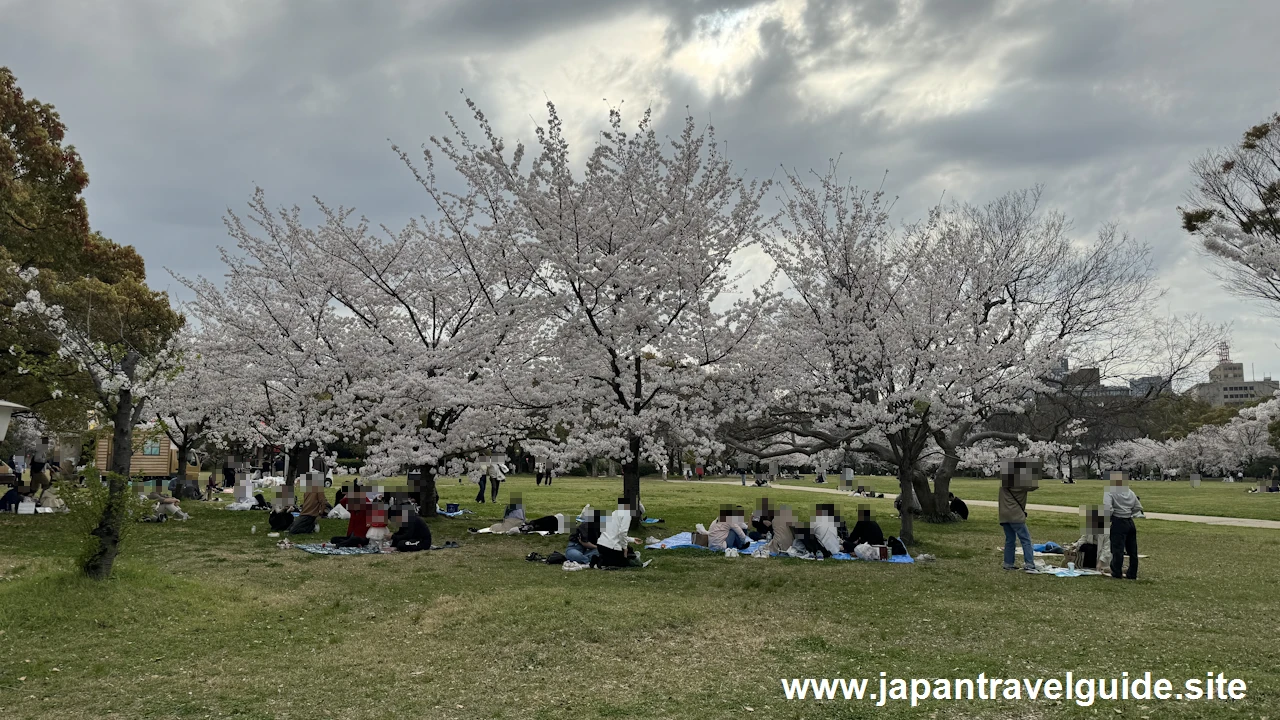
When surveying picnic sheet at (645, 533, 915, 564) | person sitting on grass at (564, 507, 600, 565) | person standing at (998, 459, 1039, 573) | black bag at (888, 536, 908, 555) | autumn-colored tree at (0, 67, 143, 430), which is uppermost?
autumn-colored tree at (0, 67, 143, 430)

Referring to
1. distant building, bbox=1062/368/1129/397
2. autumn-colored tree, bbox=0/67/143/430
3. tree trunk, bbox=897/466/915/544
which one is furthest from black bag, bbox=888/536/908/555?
autumn-colored tree, bbox=0/67/143/430

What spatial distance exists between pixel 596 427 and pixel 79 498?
25.4ft

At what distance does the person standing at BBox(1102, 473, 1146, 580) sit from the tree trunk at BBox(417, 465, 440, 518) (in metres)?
12.0

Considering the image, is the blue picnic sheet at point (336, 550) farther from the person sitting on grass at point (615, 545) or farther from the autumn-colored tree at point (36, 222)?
the autumn-colored tree at point (36, 222)

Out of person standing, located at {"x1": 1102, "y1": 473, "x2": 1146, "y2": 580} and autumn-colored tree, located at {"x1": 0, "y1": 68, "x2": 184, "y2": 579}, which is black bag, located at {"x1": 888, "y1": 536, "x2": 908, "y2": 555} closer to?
person standing, located at {"x1": 1102, "y1": 473, "x2": 1146, "y2": 580}

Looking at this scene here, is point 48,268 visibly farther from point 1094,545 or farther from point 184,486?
point 1094,545

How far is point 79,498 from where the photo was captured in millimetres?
7051

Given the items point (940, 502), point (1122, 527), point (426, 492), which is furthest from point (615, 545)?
point (940, 502)

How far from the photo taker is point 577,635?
5867 millimetres

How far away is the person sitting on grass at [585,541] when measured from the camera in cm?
962

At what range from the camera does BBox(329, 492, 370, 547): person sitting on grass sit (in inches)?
433

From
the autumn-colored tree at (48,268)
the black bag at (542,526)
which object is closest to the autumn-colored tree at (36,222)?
the autumn-colored tree at (48,268)

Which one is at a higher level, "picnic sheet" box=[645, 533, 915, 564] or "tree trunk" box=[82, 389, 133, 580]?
"tree trunk" box=[82, 389, 133, 580]

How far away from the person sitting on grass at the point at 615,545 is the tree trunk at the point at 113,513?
16.8 ft
